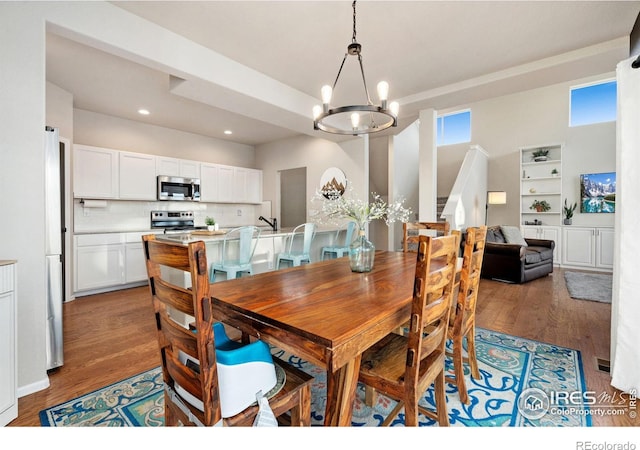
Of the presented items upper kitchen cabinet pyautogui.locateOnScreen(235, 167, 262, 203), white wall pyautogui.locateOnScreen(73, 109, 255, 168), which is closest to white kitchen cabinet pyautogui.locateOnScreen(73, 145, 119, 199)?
white wall pyautogui.locateOnScreen(73, 109, 255, 168)

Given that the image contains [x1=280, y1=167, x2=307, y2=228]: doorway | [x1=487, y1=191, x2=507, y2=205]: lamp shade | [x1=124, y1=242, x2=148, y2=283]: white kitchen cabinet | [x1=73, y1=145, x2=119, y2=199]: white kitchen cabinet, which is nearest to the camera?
[x1=73, y1=145, x2=119, y2=199]: white kitchen cabinet

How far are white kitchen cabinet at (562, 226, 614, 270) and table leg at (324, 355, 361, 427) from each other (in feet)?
23.5

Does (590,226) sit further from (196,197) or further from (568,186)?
(196,197)

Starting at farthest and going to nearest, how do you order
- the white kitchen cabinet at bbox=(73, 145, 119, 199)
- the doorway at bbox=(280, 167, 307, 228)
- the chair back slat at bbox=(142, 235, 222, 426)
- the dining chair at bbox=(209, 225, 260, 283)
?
the doorway at bbox=(280, 167, 307, 228), the white kitchen cabinet at bbox=(73, 145, 119, 199), the dining chair at bbox=(209, 225, 260, 283), the chair back slat at bbox=(142, 235, 222, 426)

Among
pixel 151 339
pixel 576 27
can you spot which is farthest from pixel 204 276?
pixel 576 27

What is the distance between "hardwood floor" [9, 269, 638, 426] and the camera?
1.93m

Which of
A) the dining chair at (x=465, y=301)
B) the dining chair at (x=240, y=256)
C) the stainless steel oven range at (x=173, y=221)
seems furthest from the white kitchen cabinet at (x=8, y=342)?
the stainless steel oven range at (x=173, y=221)

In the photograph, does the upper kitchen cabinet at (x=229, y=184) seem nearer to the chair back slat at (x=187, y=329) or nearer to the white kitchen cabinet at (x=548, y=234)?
the chair back slat at (x=187, y=329)

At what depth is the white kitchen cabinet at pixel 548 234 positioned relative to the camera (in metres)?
6.39

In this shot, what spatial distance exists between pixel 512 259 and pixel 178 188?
18.7ft

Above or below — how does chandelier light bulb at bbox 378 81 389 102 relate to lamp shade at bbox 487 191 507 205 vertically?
above

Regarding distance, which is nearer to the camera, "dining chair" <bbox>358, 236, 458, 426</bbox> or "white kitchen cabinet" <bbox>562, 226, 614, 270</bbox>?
"dining chair" <bbox>358, 236, 458, 426</bbox>

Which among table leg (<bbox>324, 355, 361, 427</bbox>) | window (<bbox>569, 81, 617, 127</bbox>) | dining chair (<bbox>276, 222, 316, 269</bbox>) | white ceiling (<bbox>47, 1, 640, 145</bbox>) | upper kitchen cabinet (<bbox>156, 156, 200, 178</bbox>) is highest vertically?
window (<bbox>569, 81, 617, 127</bbox>)

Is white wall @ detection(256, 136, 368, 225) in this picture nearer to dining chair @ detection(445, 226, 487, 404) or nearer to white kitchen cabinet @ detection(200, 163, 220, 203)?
white kitchen cabinet @ detection(200, 163, 220, 203)
